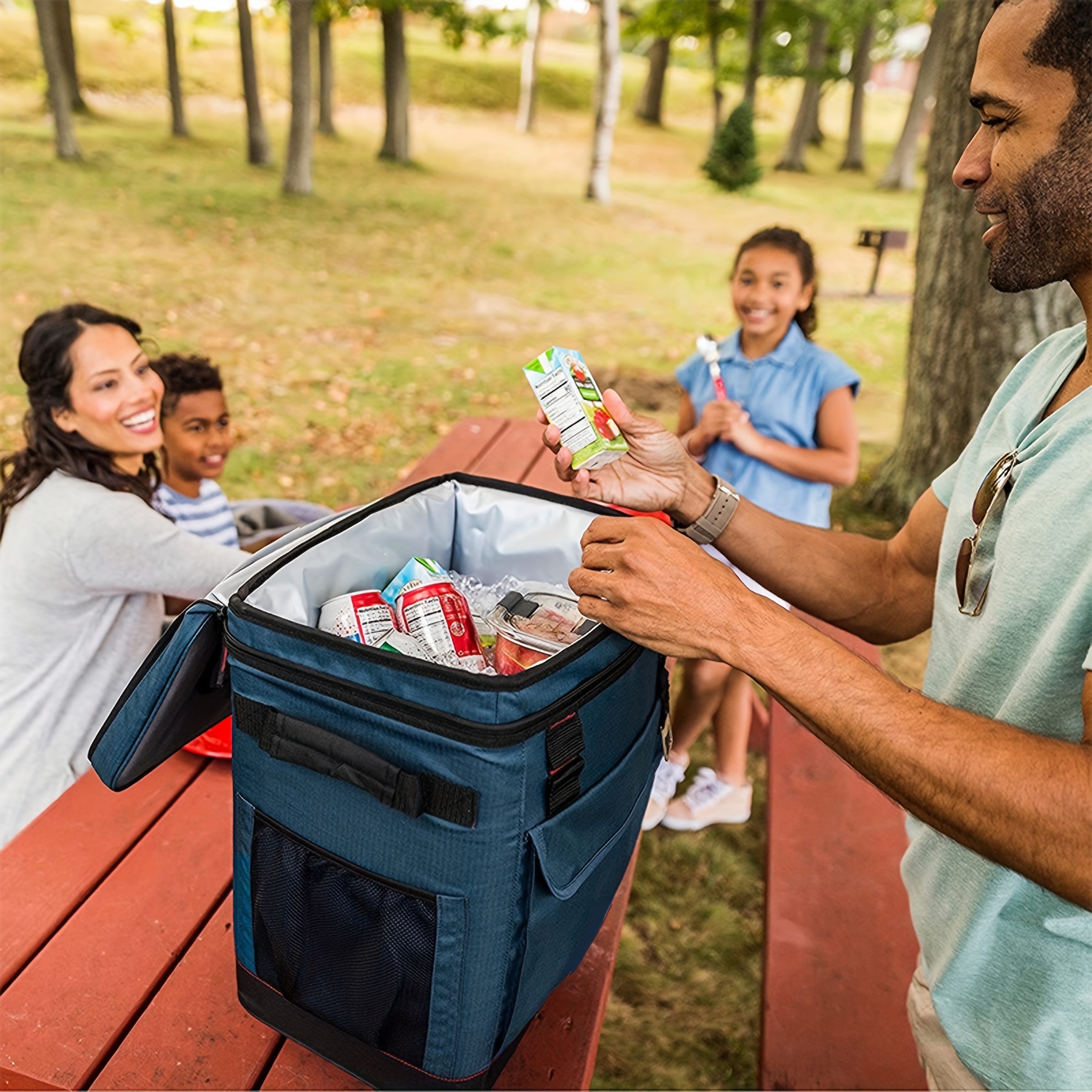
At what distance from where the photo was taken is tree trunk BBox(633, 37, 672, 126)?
25.0m

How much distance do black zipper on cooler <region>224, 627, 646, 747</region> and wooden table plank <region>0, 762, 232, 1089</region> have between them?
623 mm

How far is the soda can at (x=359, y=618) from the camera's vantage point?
124 centimetres

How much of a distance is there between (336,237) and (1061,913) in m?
11.1

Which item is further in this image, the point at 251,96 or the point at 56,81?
the point at 251,96

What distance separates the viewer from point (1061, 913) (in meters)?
1.11

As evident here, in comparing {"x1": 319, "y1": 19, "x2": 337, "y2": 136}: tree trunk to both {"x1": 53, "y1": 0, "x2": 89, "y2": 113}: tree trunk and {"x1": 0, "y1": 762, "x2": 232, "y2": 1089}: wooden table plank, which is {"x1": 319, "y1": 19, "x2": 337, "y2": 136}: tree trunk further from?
{"x1": 0, "y1": 762, "x2": 232, "y2": 1089}: wooden table plank

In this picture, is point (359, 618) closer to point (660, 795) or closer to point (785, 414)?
point (660, 795)

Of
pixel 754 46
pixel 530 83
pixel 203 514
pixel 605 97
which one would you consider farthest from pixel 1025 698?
pixel 530 83

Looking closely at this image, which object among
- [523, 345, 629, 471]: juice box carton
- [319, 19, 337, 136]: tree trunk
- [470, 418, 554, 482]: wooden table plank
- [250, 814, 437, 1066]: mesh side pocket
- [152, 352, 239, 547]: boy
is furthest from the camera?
[319, 19, 337, 136]: tree trunk

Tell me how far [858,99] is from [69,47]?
56.0 ft

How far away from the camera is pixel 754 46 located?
65.5 ft

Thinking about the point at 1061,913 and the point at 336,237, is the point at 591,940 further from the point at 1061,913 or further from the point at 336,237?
the point at 336,237

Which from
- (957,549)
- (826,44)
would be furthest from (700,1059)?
(826,44)

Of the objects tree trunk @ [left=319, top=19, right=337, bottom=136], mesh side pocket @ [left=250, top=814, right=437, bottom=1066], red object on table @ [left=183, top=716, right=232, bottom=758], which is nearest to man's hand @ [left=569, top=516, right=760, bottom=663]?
mesh side pocket @ [left=250, top=814, right=437, bottom=1066]
